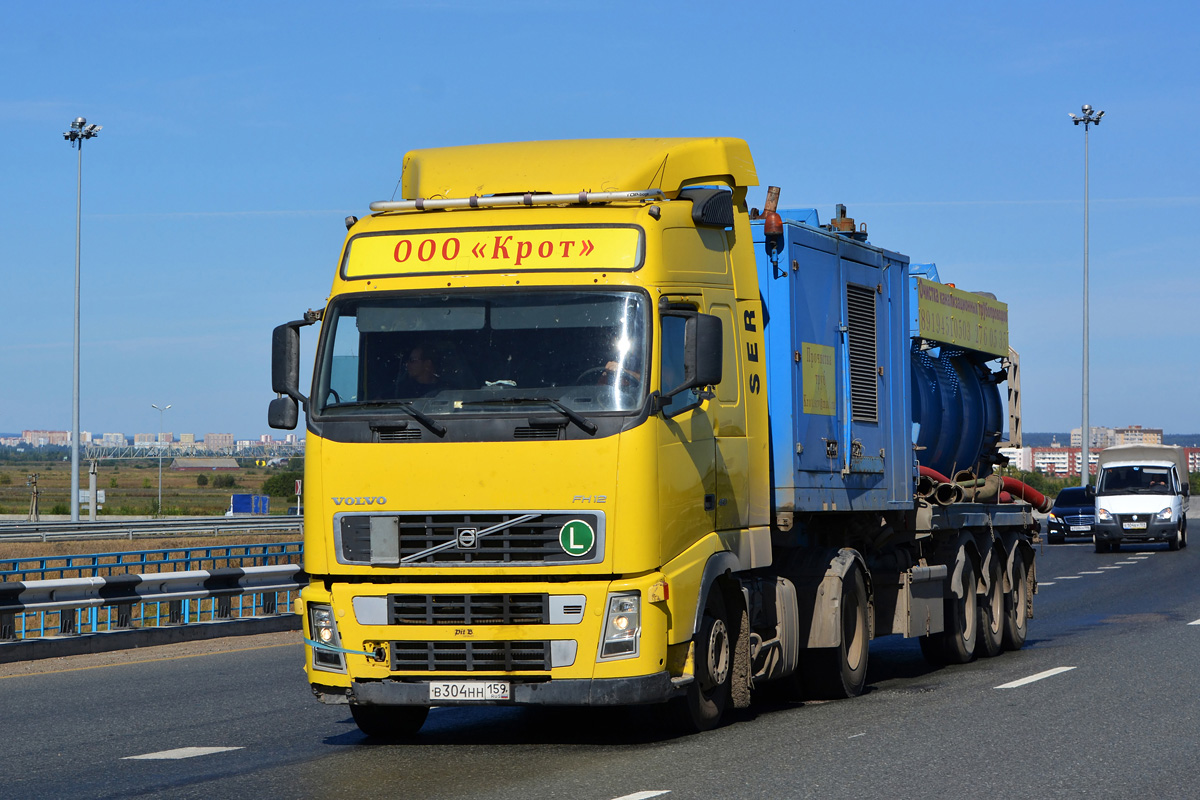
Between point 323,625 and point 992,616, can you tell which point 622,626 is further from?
point 992,616

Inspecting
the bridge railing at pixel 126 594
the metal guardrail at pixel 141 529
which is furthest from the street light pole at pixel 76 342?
the bridge railing at pixel 126 594

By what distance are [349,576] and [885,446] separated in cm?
543

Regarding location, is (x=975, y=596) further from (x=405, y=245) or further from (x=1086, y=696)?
(x=405, y=245)

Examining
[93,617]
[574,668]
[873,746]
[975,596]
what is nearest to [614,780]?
[574,668]

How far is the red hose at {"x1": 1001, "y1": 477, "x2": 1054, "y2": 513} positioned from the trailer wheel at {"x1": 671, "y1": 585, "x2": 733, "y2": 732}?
8217 millimetres

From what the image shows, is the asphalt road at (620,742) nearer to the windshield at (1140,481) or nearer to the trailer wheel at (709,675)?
the trailer wheel at (709,675)

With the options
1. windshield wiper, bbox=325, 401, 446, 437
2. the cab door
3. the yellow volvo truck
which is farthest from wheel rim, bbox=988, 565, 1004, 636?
windshield wiper, bbox=325, 401, 446, 437

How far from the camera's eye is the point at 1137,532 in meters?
39.9

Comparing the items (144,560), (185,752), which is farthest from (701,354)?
(144,560)

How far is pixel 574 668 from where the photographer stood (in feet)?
28.6

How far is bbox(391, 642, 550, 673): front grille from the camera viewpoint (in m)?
8.75

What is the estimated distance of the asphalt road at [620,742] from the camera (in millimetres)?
7910

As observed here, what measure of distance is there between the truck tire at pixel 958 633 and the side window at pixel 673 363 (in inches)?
248

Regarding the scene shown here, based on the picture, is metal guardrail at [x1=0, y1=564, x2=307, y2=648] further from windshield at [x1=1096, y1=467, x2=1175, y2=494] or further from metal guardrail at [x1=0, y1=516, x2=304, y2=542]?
metal guardrail at [x1=0, y1=516, x2=304, y2=542]
